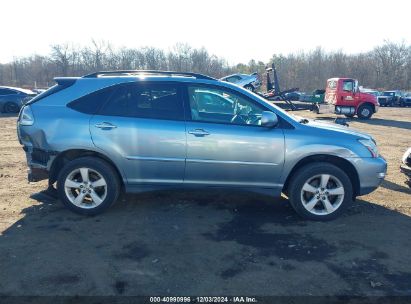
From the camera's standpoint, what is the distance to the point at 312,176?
457 centimetres

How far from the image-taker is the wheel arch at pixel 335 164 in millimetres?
4641

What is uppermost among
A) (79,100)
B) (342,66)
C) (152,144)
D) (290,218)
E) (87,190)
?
(342,66)

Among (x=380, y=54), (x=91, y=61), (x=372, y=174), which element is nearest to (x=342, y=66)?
(x=380, y=54)

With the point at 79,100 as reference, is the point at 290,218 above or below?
below

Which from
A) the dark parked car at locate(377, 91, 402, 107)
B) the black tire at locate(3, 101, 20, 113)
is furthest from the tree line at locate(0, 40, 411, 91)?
the black tire at locate(3, 101, 20, 113)

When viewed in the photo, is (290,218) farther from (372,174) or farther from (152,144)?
(152,144)

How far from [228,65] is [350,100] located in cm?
5703

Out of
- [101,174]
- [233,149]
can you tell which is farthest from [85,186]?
[233,149]

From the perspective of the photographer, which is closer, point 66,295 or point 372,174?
point 66,295

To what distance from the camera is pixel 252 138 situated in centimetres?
448

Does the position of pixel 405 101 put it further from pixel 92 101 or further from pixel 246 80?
pixel 92 101

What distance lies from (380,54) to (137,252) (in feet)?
260

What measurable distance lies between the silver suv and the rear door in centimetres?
1

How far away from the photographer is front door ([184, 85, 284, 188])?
4473 mm
